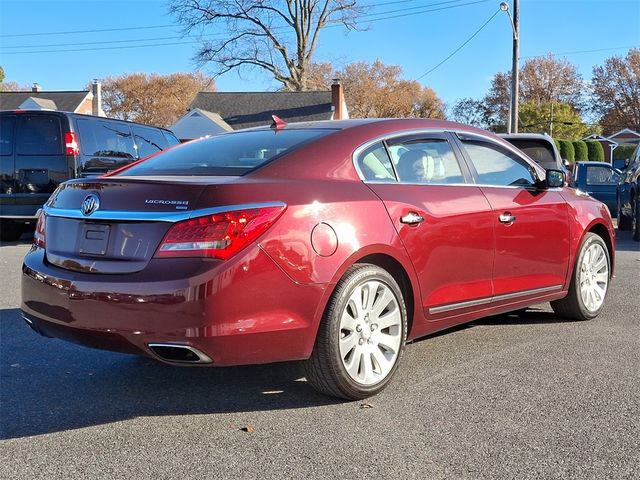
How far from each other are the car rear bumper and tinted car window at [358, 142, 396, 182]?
88 cm

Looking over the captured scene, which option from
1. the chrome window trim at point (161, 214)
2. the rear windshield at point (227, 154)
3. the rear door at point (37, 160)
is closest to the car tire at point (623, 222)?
the rear door at point (37, 160)

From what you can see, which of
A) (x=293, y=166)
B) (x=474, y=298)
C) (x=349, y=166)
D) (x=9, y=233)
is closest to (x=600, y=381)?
(x=474, y=298)

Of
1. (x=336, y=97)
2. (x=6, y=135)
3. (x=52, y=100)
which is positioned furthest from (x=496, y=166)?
(x=52, y=100)

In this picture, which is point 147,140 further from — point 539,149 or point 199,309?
point 199,309

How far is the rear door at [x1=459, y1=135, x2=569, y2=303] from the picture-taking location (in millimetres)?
4648

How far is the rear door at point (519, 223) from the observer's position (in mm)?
4648

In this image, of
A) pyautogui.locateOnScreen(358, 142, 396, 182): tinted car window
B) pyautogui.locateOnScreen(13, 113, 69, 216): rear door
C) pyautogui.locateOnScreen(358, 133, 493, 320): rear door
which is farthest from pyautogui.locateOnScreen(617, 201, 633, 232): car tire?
pyautogui.locateOnScreen(358, 142, 396, 182): tinted car window

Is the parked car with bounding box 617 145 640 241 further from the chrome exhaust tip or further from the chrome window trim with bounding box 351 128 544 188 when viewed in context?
the chrome exhaust tip

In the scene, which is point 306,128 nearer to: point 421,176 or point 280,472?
point 421,176

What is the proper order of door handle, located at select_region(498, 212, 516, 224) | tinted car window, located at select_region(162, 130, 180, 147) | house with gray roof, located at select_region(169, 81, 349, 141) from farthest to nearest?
house with gray roof, located at select_region(169, 81, 349, 141)
tinted car window, located at select_region(162, 130, 180, 147)
door handle, located at select_region(498, 212, 516, 224)

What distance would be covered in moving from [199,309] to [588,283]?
375 cm

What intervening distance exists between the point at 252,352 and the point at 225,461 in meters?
0.57

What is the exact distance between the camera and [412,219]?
3.96m

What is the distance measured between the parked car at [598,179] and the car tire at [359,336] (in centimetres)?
1480
